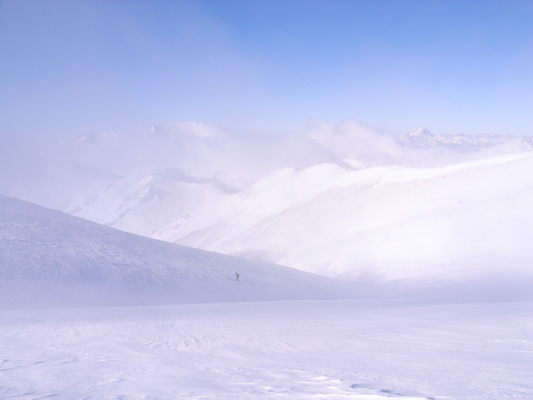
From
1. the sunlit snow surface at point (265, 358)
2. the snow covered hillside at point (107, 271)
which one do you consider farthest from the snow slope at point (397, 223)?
the sunlit snow surface at point (265, 358)

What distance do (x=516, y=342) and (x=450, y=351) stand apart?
2503mm

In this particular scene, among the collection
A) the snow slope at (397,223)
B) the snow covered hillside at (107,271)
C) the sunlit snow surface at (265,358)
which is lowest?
the sunlit snow surface at (265,358)

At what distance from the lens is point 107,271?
30891 millimetres

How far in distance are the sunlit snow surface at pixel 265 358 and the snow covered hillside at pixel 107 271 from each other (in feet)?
29.6

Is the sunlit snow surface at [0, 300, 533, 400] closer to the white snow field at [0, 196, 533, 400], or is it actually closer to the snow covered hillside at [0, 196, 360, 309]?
the white snow field at [0, 196, 533, 400]

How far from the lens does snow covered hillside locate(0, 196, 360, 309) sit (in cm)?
2659

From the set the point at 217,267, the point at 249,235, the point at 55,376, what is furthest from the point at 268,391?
the point at 249,235

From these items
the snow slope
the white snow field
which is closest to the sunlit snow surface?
the white snow field

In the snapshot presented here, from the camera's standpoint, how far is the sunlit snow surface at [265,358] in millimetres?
7824

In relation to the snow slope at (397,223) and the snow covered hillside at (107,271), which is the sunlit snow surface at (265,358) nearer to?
the snow covered hillside at (107,271)

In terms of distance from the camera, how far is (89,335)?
13.4 metres

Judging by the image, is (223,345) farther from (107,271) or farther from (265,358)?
(107,271)

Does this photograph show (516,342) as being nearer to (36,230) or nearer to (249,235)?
(36,230)

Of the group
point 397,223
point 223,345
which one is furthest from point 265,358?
point 397,223
